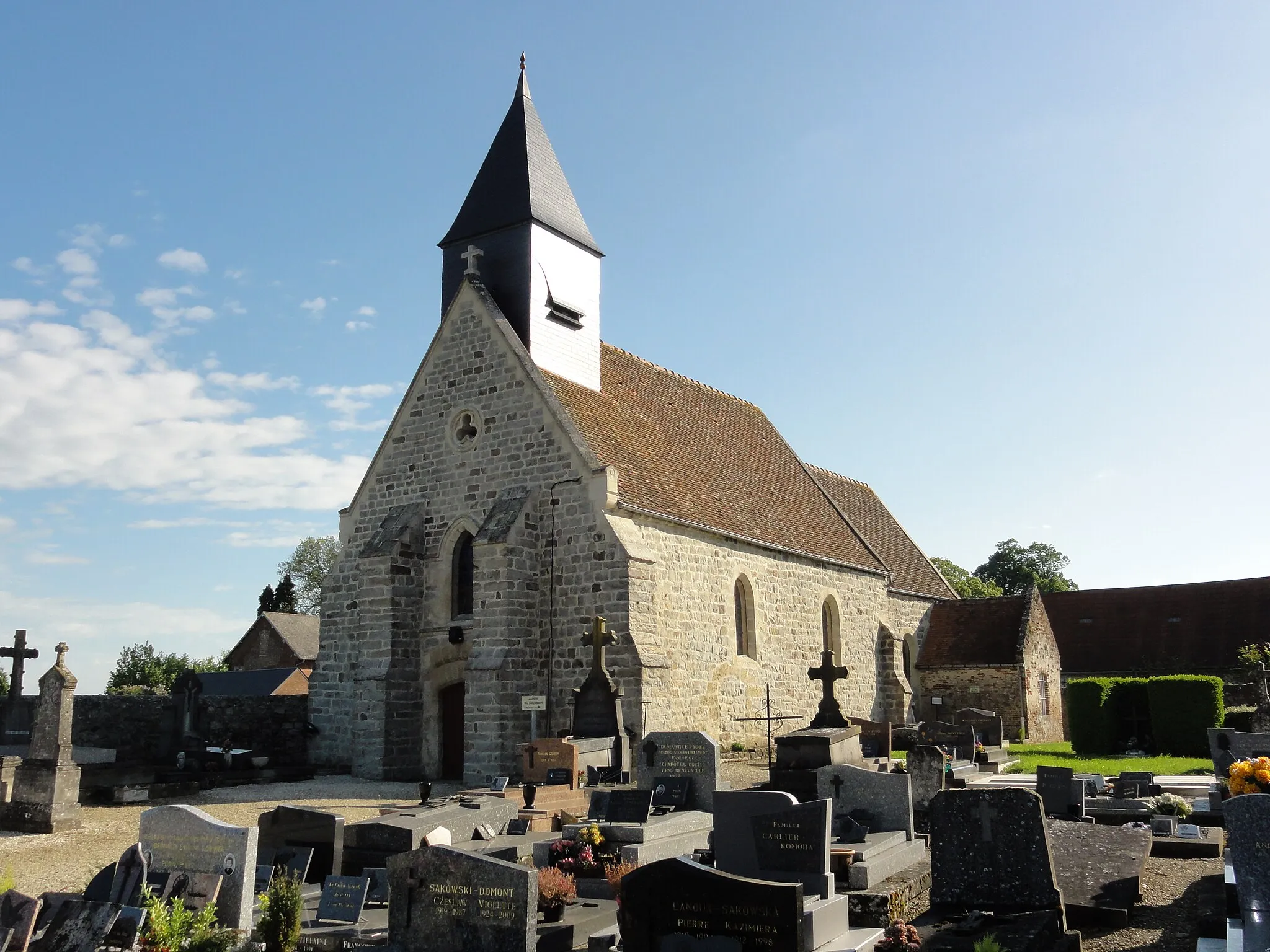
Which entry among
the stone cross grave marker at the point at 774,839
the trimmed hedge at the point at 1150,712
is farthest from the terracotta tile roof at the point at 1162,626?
the stone cross grave marker at the point at 774,839

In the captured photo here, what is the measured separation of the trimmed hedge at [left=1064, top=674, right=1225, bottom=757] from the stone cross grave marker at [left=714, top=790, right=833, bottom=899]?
18.6 metres

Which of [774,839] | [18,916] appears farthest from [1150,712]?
[18,916]

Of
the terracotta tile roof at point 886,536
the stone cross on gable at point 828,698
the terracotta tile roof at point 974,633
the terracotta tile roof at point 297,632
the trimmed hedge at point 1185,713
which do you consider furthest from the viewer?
the terracotta tile roof at point 297,632

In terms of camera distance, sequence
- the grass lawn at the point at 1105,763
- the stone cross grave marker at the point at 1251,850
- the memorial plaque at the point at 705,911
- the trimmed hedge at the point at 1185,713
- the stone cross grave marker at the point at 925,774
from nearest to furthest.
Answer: the memorial plaque at the point at 705,911 → the stone cross grave marker at the point at 1251,850 → the stone cross grave marker at the point at 925,774 → the grass lawn at the point at 1105,763 → the trimmed hedge at the point at 1185,713

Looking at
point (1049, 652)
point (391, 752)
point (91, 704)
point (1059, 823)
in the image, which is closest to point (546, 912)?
point (1059, 823)

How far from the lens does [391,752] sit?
66.7 ft

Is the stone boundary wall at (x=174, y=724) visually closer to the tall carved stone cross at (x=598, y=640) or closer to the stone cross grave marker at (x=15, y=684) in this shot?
the stone cross grave marker at (x=15, y=684)

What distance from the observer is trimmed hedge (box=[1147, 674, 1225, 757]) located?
23.4m

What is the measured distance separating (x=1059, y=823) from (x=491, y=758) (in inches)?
410

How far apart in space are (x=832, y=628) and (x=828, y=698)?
36.6ft

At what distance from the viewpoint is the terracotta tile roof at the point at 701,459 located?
2119 cm

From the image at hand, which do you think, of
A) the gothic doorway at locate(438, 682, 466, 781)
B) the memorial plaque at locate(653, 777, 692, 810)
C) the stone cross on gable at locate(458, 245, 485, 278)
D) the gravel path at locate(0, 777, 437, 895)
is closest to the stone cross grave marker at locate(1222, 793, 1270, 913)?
the memorial plaque at locate(653, 777, 692, 810)

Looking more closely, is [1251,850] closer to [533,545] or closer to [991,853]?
[991,853]

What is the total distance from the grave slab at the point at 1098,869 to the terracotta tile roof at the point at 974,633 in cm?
1995
